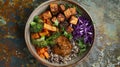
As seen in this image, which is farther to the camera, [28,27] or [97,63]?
[97,63]

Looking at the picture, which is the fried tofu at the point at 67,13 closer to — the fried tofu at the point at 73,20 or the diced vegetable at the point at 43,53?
the fried tofu at the point at 73,20

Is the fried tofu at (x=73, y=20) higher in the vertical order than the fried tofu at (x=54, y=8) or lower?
lower

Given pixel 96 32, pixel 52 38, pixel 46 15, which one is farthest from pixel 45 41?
pixel 96 32

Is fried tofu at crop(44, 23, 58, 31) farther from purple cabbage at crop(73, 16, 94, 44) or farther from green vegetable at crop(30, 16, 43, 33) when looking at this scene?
purple cabbage at crop(73, 16, 94, 44)

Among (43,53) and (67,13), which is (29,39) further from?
(67,13)

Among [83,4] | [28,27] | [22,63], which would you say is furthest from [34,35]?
[83,4]

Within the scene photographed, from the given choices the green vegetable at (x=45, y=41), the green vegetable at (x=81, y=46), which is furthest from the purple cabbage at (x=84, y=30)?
the green vegetable at (x=45, y=41)

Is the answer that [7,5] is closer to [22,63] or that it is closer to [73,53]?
[22,63]
